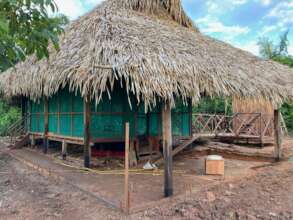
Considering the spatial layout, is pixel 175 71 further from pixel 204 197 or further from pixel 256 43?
pixel 256 43

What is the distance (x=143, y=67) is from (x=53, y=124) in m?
5.53

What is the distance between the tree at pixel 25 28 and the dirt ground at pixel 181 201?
2843 millimetres

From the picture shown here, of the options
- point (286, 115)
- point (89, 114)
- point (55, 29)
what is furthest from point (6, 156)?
point (286, 115)

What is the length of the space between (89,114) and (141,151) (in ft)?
6.33

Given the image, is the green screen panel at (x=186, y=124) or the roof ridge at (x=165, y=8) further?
the green screen panel at (x=186, y=124)

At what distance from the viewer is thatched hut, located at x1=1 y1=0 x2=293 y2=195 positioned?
492cm

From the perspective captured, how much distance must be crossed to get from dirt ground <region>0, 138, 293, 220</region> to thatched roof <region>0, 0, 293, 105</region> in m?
1.77

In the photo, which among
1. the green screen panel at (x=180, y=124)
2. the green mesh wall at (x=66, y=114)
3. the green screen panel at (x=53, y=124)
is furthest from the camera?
the green screen panel at (x=180, y=124)

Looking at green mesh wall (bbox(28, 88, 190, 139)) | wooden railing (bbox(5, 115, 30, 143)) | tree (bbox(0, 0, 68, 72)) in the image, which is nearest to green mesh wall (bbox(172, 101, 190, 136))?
green mesh wall (bbox(28, 88, 190, 139))

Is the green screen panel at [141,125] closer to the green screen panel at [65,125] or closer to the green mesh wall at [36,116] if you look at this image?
the green screen panel at [65,125]

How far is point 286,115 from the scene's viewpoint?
16.6m

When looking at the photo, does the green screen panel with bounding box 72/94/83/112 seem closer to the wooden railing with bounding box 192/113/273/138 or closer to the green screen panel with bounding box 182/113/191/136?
the green screen panel with bounding box 182/113/191/136

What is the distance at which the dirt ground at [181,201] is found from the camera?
447 centimetres

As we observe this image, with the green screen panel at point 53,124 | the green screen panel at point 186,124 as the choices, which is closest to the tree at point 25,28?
the green screen panel at point 53,124
